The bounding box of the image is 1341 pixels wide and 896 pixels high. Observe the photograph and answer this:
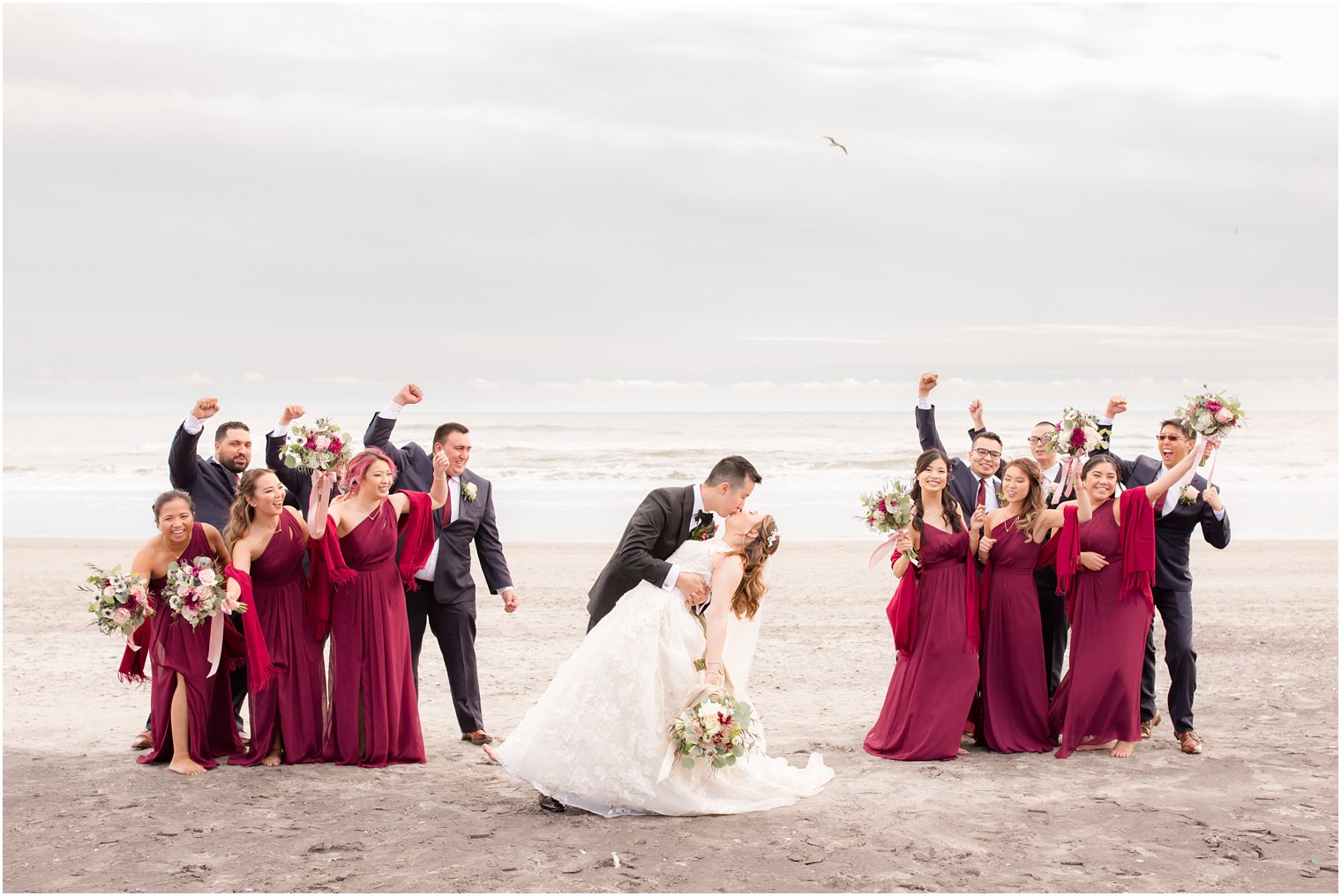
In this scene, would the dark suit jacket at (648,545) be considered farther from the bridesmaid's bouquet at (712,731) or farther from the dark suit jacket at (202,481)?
the dark suit jacket at (202,481)

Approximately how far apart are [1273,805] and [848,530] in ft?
48.6

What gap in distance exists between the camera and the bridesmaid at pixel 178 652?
6.93m

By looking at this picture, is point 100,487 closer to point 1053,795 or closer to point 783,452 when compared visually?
point 783,452

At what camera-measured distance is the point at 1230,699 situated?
9219mm

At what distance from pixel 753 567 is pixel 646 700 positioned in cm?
92

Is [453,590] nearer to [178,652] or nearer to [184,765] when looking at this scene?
[178,652]

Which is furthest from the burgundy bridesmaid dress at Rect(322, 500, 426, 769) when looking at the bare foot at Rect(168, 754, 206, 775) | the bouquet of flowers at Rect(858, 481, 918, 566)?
the bouquet of flowers at Rect(858, 481, 918, 566)

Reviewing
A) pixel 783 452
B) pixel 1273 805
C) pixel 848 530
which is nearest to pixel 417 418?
pixel 783 452

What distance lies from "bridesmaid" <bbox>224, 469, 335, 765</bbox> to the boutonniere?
7.27ft

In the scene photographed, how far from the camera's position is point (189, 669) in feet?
23.0

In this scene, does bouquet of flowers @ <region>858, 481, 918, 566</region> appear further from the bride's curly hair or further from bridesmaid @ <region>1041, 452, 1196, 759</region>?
the bride's curly hair

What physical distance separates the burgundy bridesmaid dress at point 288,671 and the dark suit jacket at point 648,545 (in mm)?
1974

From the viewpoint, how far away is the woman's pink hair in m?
7.23

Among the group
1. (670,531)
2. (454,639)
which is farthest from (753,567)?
(454,639)
